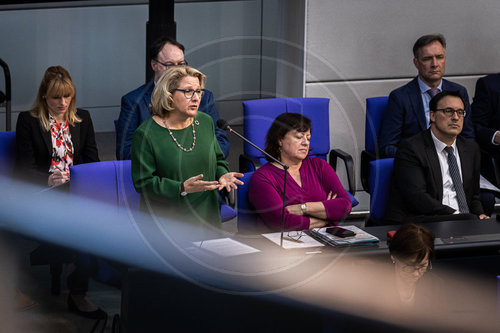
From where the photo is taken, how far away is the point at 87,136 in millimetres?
3914

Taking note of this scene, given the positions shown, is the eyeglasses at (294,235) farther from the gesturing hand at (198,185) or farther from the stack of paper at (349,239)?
the gesturing hand at (198,185)

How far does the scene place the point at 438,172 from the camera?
11.7ft

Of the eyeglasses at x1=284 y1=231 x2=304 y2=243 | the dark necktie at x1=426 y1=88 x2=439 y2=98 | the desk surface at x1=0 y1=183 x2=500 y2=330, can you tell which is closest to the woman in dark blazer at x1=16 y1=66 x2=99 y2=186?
the desk surface at x1=0 y1=183 x2=500 y2=330

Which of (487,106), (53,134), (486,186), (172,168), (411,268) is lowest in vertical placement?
(411,268)

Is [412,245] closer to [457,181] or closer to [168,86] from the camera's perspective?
[168,86]

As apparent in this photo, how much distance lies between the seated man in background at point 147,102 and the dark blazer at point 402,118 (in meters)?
0.96

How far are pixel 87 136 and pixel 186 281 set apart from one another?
1.75m

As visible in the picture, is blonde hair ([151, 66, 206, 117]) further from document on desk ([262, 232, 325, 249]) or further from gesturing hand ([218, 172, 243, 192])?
document on desk ([262, 232, 325, 249])

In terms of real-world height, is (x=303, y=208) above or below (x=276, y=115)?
below

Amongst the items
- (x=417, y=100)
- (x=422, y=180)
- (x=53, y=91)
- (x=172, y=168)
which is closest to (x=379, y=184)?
(x=422, y=180)

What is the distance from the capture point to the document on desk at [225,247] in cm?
260

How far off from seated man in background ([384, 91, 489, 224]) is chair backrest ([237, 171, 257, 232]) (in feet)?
2.19

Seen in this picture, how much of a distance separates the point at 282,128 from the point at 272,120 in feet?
2.31

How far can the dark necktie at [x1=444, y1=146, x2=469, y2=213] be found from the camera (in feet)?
11.8
